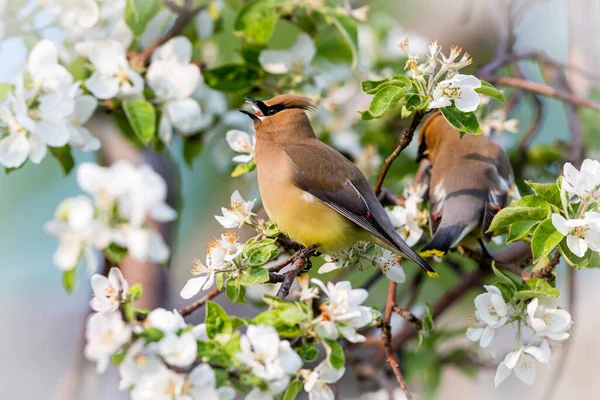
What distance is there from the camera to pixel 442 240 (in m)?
2.51

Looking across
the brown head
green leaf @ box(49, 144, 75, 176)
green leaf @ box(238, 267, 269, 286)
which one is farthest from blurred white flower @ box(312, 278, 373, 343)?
green leaf @ box(49, 144, 75, 176)

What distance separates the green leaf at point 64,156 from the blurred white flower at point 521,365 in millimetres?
1460

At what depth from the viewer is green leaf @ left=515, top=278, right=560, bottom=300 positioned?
1.91 meters

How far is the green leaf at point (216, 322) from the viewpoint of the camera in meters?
1.60

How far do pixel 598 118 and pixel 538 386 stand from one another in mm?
1966

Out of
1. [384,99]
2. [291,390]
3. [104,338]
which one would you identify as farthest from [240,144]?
[104,338]

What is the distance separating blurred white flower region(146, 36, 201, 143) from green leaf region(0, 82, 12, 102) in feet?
1.73

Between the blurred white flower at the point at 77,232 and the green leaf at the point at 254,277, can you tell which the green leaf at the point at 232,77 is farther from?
the blurred white flower at the point at 77,232

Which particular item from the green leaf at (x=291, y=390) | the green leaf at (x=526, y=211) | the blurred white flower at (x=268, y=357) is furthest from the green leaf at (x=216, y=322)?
the green leaf at (x=526, y=211)

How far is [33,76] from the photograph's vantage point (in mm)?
2221

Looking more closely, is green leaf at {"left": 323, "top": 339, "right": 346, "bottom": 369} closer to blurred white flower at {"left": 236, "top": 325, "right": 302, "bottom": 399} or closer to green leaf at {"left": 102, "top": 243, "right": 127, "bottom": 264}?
blurred white flower at {"left": 236, "top": 325, "right": 302, "bottom": 399}

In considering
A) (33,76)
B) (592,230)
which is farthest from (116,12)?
(592,230)

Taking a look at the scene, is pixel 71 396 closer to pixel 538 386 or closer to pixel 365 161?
pixel 365 161

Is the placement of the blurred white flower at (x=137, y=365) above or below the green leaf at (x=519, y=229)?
above
